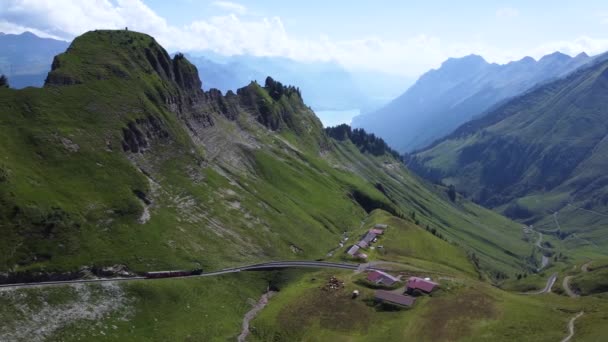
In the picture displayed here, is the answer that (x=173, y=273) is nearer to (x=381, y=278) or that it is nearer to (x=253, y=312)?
(x=253, y=312)

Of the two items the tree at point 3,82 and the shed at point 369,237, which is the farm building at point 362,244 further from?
the tree at point 3,82

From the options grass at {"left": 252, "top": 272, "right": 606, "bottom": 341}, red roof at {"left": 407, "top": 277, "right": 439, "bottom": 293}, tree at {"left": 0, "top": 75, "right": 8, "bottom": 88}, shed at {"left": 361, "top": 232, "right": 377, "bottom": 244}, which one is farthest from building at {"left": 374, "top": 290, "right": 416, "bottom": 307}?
tree at {"left": 0, "top": 75, "right": 8, "bottom": 88}

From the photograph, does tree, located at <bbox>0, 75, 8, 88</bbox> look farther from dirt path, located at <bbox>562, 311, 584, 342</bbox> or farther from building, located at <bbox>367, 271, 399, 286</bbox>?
dirt path, located at <bbox>562, 311, 584, 342</bbox>

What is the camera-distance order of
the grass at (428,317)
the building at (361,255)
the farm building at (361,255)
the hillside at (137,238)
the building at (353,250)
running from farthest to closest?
the building at (353,250) < the farm building at (361,255) < the building at (361,255) < the hillside at (137,238) < the grass at (428,317)

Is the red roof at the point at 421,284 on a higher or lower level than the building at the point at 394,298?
higher

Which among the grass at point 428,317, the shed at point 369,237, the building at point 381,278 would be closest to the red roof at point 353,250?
the shed at point 369,237

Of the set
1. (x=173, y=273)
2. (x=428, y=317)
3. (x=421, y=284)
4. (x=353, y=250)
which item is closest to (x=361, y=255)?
(x=353, y=250)

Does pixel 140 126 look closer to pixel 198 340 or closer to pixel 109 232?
pixel 109 232
